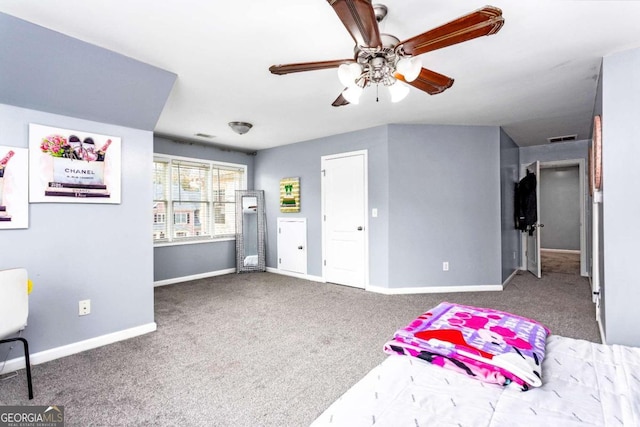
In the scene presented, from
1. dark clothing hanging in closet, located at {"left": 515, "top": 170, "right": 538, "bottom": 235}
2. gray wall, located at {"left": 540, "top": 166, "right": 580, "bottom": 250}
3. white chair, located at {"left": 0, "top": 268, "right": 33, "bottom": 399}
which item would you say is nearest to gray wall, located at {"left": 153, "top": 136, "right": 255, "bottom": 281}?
white chair, located at {"left": 0, "top": 268, "right": 33, "bottom": 399}

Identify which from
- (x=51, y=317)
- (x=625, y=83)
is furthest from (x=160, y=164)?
(x=625, y=83)

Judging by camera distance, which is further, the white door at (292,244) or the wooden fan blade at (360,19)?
the white door at (292,244)

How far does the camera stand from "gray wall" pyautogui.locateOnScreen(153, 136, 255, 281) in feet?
16.2

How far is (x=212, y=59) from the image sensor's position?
2.48m

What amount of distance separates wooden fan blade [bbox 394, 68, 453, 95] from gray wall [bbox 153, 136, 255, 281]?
4194mm

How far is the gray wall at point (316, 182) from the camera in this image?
4418 millimetres

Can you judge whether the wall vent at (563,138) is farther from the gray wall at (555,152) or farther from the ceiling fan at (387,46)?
the ceiling fan at (387,46)

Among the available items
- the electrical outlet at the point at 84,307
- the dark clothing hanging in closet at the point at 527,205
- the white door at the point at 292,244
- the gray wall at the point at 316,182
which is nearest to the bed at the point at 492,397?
the electrical outlet at the point at 84,307

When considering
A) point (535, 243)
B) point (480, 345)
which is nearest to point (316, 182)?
point (535, 243)

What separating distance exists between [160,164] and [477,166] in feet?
15.7

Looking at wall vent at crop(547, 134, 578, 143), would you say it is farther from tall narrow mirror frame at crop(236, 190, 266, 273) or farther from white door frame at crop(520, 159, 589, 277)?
tall narrow mirror frame at crop(236, 190, 266, 273)

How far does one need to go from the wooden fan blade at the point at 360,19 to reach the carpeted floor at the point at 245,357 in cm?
205

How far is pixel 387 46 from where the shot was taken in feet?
5.83

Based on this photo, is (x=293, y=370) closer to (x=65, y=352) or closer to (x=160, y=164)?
(x=65, y=352)
